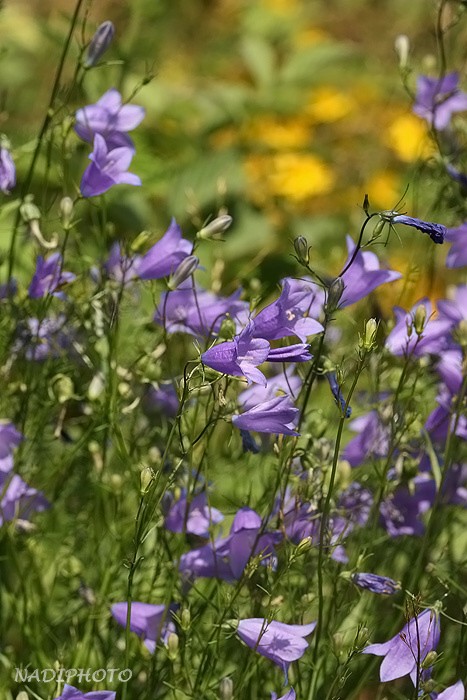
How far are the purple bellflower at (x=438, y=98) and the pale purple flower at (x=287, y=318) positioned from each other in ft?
1.73

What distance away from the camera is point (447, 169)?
1.41 metres


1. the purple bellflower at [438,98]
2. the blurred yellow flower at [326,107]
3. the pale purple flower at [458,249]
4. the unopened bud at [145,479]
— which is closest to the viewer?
the unopened bud at [145,479]

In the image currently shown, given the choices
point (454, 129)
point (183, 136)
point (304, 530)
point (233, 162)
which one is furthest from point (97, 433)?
point (183, 136)

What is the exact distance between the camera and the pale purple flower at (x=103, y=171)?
1119 mm

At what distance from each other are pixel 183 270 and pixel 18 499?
41 cm

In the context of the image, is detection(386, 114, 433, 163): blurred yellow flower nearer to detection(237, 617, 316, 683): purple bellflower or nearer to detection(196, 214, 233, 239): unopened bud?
detection(196, 214, 233, 239): unopened bud

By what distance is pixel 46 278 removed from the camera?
120 centimetres

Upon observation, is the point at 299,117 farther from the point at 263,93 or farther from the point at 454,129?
the point at 454,129

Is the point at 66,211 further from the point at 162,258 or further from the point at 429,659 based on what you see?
the point at 429,659

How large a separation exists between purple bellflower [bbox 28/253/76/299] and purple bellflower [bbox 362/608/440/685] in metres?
0.54

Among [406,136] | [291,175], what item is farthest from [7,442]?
[406,136]

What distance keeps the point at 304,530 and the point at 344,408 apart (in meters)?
0.29

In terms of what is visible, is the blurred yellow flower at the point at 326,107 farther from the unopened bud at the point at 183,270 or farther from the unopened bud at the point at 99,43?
the unopened bud at the point at 183,270

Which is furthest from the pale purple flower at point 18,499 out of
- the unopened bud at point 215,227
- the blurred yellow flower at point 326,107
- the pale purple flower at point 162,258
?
the blurred yellow flower at point 326,107
